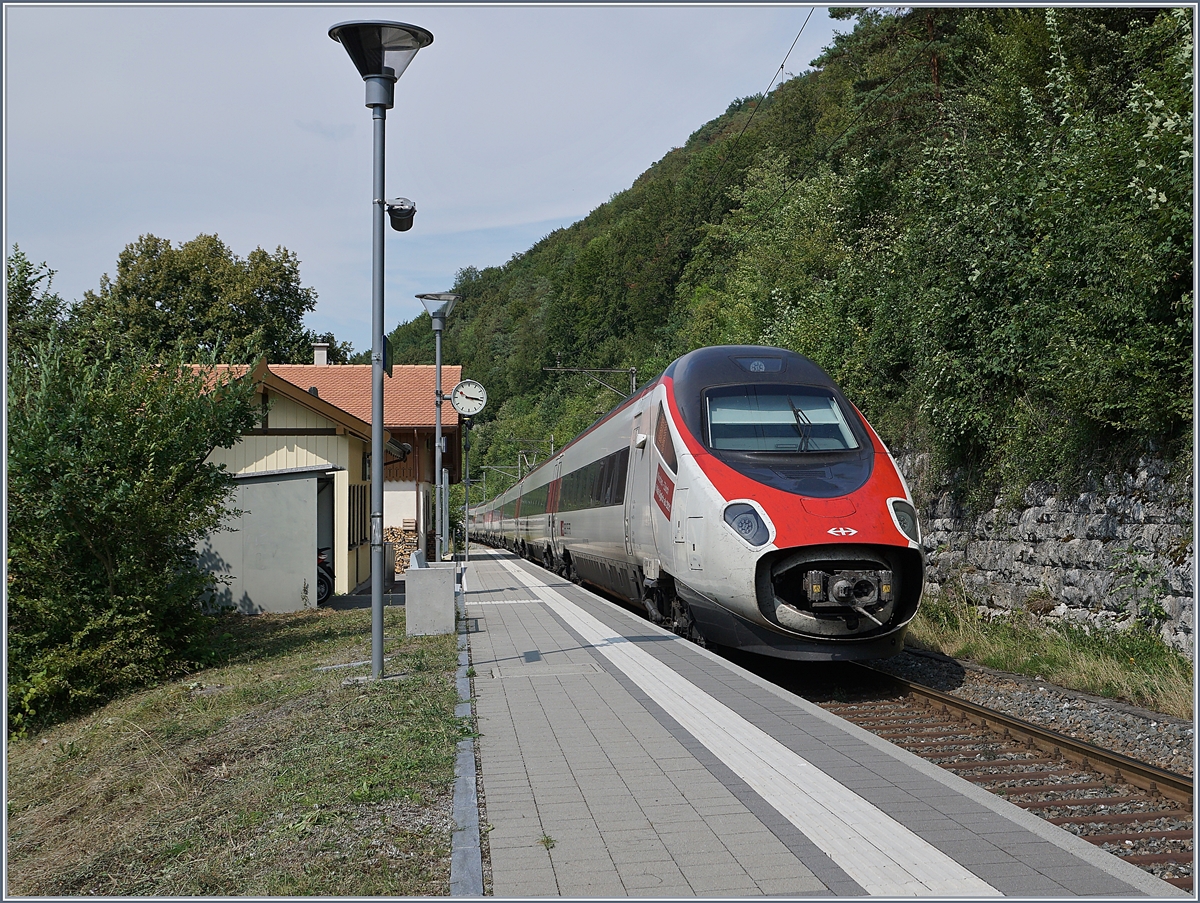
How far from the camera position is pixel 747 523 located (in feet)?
28.8

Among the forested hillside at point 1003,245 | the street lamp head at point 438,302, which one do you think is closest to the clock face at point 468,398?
the street lamp head at point 438,302

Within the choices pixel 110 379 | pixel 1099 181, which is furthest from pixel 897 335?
pixel 110 379

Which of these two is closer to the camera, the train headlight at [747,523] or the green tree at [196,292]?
the train headlight at [747,523]

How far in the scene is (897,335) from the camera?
16.5 metres

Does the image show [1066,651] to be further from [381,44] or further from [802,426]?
[381,44]

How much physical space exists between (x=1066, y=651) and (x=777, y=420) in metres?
3.76

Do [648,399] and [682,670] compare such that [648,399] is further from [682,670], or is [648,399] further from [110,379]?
[110,379]

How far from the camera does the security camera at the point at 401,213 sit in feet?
31.2

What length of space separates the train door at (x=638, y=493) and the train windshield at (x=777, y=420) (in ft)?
5.42

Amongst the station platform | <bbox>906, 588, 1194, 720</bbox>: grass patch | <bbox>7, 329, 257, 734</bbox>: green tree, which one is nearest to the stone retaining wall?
<bbox>906, 588, 1194, 720</bbox>: grass patch

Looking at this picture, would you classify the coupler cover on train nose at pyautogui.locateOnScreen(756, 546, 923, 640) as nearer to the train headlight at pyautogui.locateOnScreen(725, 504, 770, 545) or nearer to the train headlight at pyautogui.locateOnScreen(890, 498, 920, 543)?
the train headlight at pyautogui.locateOnScreen(725, 504, 770, 545)

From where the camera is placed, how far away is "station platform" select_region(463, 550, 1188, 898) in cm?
404

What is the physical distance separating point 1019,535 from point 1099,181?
4.55 m

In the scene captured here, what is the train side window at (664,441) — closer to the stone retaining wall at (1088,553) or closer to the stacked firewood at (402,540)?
the stone retaining wall at (1088,553)
